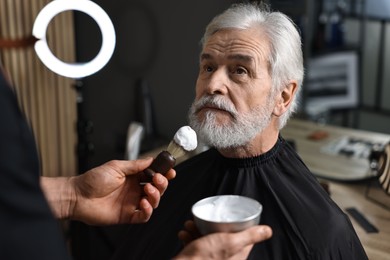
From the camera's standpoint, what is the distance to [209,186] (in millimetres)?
1647

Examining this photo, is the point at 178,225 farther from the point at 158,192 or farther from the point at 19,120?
the point at 19,120

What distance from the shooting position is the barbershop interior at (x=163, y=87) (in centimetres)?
231

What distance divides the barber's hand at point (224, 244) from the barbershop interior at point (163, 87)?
121 centimetres

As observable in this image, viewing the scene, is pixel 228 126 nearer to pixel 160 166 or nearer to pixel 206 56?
A: pixel 206 56

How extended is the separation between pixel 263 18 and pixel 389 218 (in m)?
0.83

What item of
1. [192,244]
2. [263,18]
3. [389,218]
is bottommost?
[389,218]

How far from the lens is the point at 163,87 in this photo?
2.53m

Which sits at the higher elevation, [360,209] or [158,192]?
[158,192]

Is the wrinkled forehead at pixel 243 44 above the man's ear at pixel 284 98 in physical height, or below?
above

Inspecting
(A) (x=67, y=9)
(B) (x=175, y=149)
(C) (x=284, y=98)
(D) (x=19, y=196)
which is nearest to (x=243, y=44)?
(C) (x=284, y=98)

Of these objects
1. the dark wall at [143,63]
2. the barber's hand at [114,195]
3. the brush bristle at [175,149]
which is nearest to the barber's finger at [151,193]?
the barber's hand at [114,195]

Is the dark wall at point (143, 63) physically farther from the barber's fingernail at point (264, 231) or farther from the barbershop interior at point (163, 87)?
Answer: the barber's fingernail at point (264, 231)

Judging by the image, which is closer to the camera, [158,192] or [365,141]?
[158,192]

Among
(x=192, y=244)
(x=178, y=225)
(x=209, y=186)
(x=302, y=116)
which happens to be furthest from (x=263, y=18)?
(x=302, y=116)
